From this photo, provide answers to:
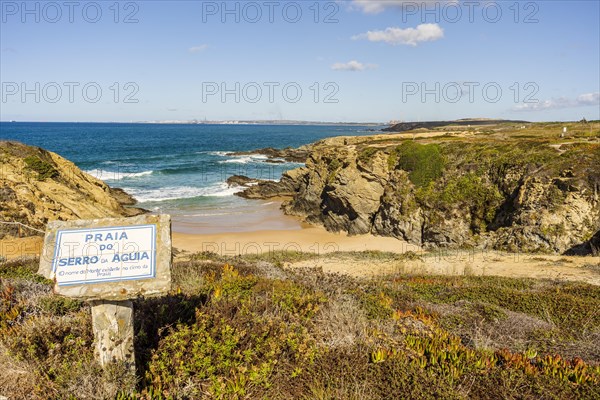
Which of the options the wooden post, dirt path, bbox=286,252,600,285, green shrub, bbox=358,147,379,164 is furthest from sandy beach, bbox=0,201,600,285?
the wooden post

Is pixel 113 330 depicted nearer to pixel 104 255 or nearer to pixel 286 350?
pixel 104 255

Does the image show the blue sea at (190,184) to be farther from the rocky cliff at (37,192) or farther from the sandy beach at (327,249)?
the rocky cliff at (37,192)

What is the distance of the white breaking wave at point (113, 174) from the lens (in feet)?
153

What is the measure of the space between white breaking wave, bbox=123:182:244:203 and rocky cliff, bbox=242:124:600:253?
12.4 meters

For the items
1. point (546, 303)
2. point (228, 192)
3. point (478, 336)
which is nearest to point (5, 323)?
point (478, 336)

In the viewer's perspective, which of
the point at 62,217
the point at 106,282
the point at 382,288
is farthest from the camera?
the point at 62,217

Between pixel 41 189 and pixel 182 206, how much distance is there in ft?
52.5

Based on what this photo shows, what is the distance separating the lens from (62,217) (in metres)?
15.9

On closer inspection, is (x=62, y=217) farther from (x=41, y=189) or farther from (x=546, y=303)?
(x=546, y=303)

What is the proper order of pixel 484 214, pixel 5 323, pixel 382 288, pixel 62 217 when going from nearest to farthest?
pixel 5 323 → pixel 382 288 → pixel 62 217 → pixel 484 214

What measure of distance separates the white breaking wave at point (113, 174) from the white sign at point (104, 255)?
45.3 meters

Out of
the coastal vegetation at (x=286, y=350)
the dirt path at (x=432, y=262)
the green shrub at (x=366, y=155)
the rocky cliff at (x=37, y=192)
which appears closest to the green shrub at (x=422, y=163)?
the green shrub at (x=366, y=155)

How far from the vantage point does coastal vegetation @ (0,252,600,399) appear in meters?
4.73

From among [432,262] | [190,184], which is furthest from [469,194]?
[190,184]
